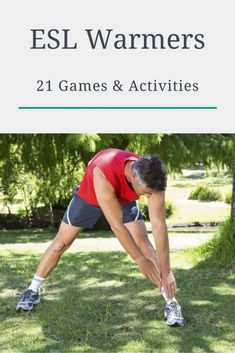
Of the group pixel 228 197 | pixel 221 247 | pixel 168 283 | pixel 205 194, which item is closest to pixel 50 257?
pixel 168 283

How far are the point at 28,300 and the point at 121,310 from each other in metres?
0.71

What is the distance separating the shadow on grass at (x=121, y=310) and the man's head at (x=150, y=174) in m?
1.02

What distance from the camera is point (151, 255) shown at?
4824mm

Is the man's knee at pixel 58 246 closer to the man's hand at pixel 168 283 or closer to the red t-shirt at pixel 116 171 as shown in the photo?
the red t-shirt at pixel 116 171

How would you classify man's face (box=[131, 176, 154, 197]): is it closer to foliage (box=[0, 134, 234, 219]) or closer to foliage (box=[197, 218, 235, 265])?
foliage (box=[197, 218, 235, 265])

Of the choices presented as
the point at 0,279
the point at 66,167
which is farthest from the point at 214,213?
the point at 0,279

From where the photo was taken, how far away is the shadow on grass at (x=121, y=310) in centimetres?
431

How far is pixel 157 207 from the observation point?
442 cm

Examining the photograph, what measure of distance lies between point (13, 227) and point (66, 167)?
2.77 m

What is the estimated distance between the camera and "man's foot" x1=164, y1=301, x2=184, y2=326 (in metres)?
4.59

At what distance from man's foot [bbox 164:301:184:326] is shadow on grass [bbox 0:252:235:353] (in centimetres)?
5

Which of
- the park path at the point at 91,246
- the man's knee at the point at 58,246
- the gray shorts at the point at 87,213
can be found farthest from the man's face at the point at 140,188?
the park path at the point at 91,246

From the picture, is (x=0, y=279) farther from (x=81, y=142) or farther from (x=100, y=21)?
(x=81, y=142)

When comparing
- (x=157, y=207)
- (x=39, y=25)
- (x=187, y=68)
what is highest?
(x=39, y=25)
